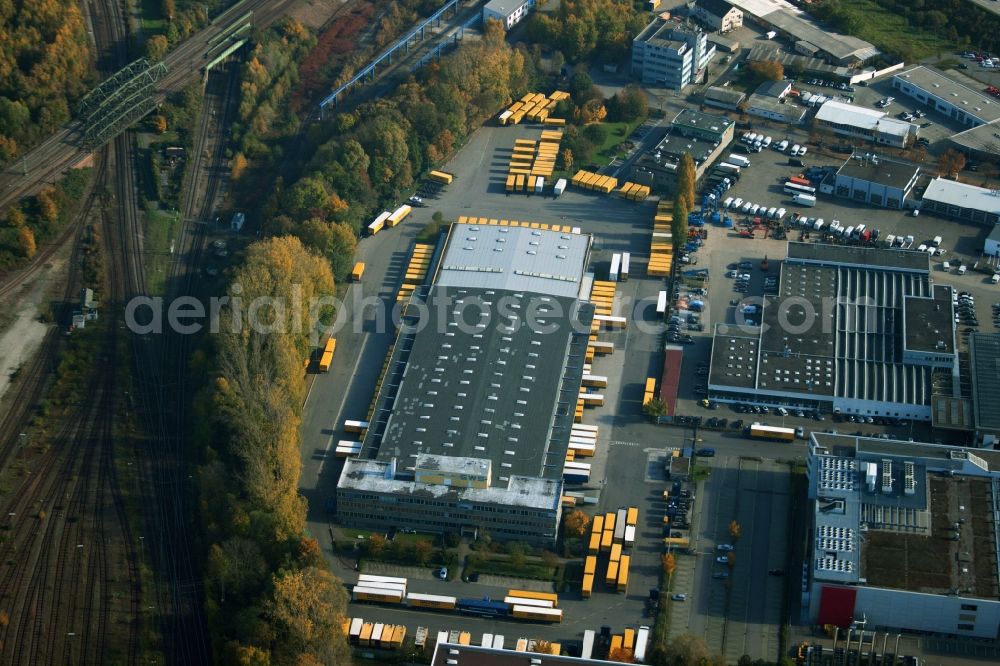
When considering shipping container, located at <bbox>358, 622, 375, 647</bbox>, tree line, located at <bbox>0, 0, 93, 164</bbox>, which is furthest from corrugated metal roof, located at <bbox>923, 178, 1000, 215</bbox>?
tree line, located at <bbox>0, 0, 93, 164</bbox>

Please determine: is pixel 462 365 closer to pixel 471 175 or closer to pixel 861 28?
pixel 471 175

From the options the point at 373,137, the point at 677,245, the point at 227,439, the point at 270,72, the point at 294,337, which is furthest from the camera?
the point at 270,72

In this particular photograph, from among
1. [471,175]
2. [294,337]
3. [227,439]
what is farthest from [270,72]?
[227,439]

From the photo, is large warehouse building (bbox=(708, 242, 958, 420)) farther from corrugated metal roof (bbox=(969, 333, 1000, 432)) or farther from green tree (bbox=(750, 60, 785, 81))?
green tree (bbox=(750, 60, 785, 81))

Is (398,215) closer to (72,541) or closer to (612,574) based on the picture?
→ (72,541)

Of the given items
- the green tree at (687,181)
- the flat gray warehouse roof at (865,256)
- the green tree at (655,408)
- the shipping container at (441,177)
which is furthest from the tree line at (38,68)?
the flat gray warehouse roof at (865,256)
